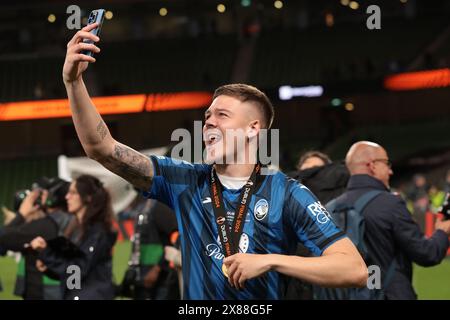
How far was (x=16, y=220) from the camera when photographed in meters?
8.17

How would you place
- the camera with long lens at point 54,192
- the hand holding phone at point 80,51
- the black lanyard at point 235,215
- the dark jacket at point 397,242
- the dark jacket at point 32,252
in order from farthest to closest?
the camera with long lens at point 54,192 < the dark jacket at point 32,252 < the dark jacket at point 397,242 < the black lanyard at point 235,215 < the hand holding phone at point 80,51

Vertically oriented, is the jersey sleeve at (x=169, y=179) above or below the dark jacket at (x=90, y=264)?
below

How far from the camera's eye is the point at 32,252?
7137 millimetres

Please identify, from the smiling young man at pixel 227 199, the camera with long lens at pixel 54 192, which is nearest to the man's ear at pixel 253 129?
the smiling young man at pixel 227 199

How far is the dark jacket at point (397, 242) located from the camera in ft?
19.9

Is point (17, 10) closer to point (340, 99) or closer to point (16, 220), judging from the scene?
point (340, 99)

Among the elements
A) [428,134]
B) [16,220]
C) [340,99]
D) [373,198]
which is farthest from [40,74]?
[373,198]

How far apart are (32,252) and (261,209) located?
3.86m

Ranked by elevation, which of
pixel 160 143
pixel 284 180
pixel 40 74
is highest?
pixel 40 74

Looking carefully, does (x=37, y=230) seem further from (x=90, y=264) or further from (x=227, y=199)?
(x=227, y=199)

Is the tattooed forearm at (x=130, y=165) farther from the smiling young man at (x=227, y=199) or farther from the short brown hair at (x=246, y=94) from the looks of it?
the short brown hair at (x=246, y=94)

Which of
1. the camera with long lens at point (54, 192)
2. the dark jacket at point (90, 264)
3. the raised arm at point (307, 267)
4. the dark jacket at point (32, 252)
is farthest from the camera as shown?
the camera with long lens at point (54, 192)

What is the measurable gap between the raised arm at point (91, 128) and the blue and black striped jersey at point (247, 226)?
0.09 meters
